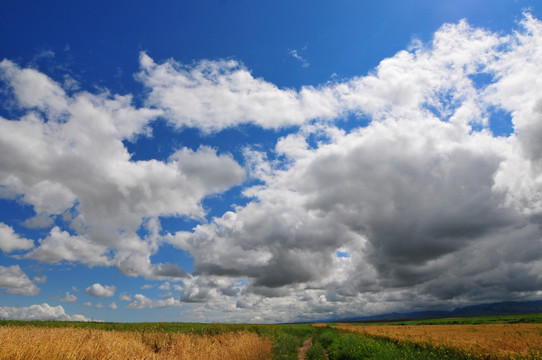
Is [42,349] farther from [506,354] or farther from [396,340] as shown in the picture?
[396,340]

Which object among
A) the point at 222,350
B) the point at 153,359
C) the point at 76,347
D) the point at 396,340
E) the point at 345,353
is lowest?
the point at 396,340

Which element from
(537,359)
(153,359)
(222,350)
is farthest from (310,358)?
(153,359)

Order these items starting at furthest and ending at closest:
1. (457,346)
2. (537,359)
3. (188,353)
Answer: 1. (457,346)
2. (537,359)
3. (188,353)

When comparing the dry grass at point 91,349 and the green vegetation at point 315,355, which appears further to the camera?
the green vegetation at point 315,355

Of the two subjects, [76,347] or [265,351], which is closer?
[76,347]

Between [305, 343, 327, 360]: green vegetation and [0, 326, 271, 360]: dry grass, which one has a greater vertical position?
[0, 326, 271, 360]: dry grass

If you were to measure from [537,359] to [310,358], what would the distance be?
15.8m

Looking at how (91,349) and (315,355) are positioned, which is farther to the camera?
(315,355)

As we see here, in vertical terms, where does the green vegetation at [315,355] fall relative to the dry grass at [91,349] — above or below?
below

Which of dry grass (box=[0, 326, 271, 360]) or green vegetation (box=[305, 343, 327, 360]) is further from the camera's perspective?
green vegetation (box=[305, 343, 327, 360])

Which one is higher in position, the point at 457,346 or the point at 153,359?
the point at 153,359

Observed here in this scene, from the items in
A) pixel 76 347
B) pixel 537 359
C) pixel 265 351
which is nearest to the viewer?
pixel 76 347

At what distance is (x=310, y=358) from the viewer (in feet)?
82.4

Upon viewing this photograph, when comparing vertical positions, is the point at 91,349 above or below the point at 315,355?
above
